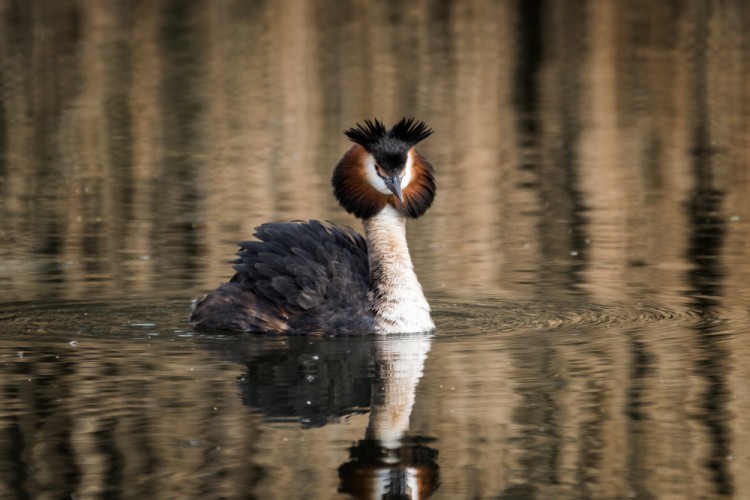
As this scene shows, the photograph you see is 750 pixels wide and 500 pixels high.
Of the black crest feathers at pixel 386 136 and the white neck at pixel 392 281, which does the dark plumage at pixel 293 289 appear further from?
the black crest feathers at pixel 386 136

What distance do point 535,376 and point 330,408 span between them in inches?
55.7

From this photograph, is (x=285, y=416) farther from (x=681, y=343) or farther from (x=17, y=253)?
(x=17, y=253)

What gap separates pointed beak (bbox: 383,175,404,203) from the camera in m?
12.9

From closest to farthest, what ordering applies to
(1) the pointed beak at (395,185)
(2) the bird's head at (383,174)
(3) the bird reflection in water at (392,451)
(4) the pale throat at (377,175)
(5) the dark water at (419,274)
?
1. (3) the bird reflection in water at (392,451)
2. (5) the dark water at (419,274)
3. (1) the pointed beak at (395,185)
4. (2) the bird's head at (383,174)
5. (4) the pale throat at (377,175)

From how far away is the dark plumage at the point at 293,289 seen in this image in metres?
13.0

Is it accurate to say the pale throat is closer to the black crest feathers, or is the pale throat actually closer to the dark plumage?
the black crest feathers

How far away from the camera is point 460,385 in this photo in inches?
441

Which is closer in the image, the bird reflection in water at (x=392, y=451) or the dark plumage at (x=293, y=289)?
the bird reflection in water at (x=392, y=451)

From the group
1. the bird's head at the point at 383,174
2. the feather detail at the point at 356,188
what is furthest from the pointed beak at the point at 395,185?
the feather detail at the point at 356,188

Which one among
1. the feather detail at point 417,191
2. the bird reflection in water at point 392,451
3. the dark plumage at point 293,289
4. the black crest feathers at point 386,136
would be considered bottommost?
the bird reflection in water at point 392,451

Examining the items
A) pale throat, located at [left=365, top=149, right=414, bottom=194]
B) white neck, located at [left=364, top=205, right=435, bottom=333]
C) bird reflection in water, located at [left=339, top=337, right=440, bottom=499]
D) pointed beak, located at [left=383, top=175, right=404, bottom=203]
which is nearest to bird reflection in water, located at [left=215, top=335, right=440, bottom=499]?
bird reflection in water, located at [left=339, top=337, right=440, bottom=499]

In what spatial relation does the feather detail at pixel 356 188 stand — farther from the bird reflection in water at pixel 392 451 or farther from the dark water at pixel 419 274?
the bird reflection in water at pixel 392 451

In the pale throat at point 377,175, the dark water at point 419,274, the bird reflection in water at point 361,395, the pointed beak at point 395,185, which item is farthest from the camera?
the pale throat at point 377,175

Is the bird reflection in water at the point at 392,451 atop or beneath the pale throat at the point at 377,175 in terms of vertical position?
beneath
